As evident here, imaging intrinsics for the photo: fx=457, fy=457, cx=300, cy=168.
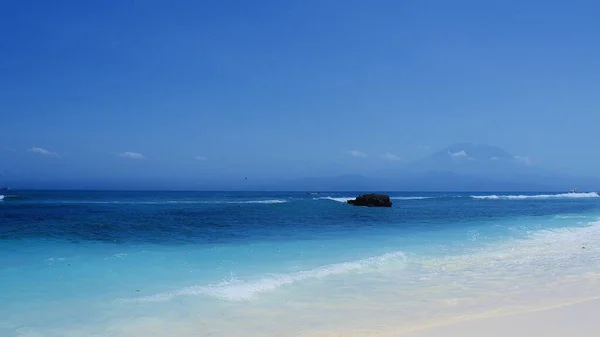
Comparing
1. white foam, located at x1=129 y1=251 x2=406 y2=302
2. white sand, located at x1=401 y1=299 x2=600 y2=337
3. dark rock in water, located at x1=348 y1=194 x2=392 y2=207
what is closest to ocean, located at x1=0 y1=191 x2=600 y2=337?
white foam, located at x1=129 y1=251 x2=406 y2=302

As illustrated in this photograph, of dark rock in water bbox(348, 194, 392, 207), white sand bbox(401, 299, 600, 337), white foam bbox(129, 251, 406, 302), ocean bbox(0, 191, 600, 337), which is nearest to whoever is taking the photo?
white sand bbox(401, 299, 600, 337)

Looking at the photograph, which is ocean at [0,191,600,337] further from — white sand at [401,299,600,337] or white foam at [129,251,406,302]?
white sand at [401,299,600,337]

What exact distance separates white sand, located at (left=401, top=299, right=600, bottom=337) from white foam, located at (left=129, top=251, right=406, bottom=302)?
3680mm

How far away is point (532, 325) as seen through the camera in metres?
6.36

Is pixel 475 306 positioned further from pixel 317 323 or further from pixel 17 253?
pixel 17 253

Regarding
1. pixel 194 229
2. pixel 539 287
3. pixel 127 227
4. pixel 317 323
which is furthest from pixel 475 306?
pixel 127 227

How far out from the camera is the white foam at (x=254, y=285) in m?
8.58

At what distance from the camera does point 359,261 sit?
40.7 ft

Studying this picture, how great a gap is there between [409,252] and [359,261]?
8.23 feet

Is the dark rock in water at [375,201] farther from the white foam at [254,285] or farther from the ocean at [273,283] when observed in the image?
the white foam at [254,285]

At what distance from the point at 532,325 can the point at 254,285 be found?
518cm

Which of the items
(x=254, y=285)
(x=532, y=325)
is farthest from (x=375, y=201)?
(x=532, y=325)

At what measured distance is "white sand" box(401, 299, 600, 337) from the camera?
235 inches

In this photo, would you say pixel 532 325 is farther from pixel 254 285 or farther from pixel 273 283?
pixel 254 285
